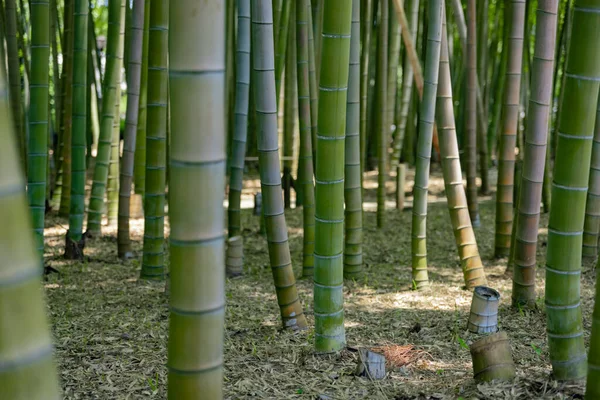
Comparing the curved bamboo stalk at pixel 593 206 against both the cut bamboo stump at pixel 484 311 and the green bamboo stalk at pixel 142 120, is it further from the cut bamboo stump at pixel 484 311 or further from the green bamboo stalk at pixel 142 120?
the green bamboo stalk at pixel 142 120

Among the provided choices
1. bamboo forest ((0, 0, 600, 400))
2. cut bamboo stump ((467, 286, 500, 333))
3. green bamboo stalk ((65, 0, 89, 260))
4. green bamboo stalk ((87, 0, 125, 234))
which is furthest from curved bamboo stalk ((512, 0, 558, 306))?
green bamboo stalk ((65, 0, 89, 260))

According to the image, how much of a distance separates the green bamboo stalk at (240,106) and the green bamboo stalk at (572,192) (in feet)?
5.10

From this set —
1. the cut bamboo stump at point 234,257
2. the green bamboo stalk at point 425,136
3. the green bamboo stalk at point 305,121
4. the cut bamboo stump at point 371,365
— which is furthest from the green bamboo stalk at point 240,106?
the cut bamboo stump at point 371,365

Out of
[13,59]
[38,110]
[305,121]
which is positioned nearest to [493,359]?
[305,121]

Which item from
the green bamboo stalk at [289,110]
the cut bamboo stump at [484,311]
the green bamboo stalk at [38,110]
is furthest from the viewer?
the green bamboo stalk at [289,110]

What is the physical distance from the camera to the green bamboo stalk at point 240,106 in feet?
9.88

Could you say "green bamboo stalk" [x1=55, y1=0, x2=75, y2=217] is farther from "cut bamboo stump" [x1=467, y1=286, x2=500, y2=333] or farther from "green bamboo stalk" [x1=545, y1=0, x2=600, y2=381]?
"green bamboo stalk" [x1=545, y1=0, x2=600, y2=381]

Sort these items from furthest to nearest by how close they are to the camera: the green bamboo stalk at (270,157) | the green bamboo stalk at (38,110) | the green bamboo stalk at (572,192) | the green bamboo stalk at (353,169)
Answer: the green bamboo stalk at (353,169) → the green bamboo stalk at (38,110) → the green bamboo stalk at (270,157) → the green bamboo stalk at (572,192)

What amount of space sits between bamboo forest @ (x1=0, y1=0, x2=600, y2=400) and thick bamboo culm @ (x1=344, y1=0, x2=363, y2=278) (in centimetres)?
1

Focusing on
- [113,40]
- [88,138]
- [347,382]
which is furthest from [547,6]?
[88,138]

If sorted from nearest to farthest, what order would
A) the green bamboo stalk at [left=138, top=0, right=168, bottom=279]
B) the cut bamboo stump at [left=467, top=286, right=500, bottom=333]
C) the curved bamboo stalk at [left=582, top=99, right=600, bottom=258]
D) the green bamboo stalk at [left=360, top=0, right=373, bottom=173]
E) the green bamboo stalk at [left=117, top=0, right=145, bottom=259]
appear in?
the cut bamboo stump at [left=467, top=286, right=500, bottom=333]
the green bamboo stalk at [left=138, top=0, right=168, bottom=279]
the curved bamboo stalk at [left=582, top=99, right=600, bottom=258]
the green bamboo stalk at [left=117, top=0, right=145, bottom=259]
the green bamboo stalk at [left=360, top=0, right=373, bottom=173]

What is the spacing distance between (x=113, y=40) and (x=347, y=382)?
264 cm

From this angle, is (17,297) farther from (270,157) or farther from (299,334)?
(299,334)

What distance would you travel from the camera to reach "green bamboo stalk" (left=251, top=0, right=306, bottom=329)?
241cm
